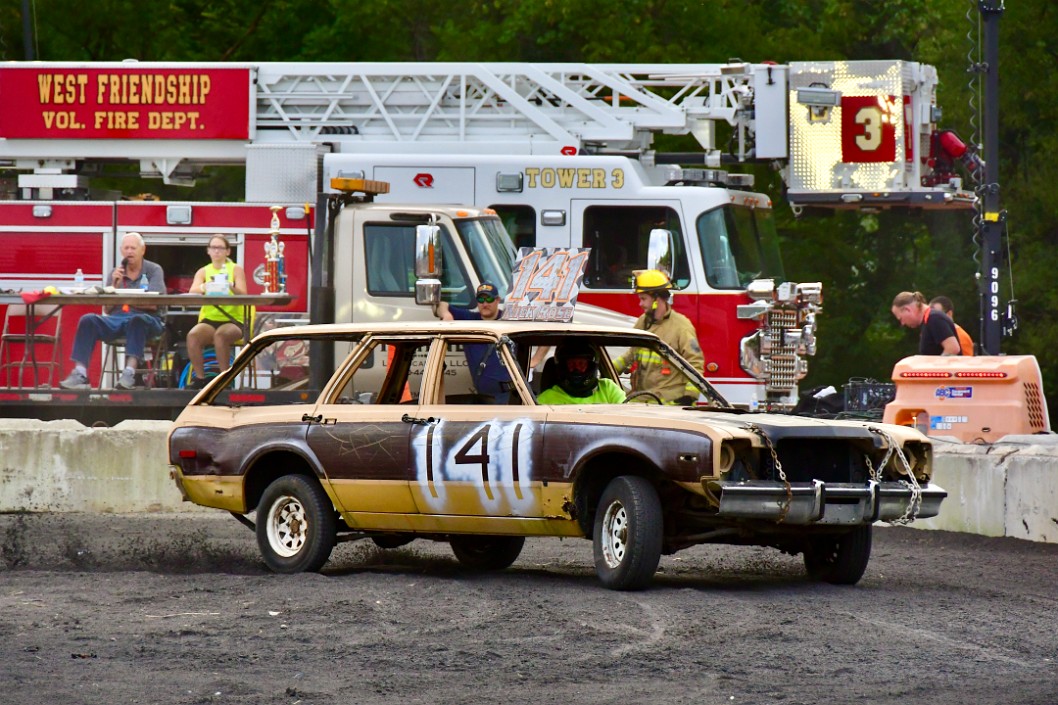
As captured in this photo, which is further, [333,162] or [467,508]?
[333,162]

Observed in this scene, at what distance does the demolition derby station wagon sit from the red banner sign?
7250mm

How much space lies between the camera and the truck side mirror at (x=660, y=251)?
15984 millimetres

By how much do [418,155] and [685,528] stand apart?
27.2 ft

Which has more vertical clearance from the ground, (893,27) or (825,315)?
(893,27)

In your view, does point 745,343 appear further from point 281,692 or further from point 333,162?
point 281,692

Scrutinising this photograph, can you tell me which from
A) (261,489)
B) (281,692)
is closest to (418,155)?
(261,489)

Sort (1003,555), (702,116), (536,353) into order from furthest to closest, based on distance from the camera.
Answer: (702,116), (1003,555), (536,353)

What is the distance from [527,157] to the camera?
57.7 feet

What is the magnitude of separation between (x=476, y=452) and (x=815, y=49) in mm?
20390

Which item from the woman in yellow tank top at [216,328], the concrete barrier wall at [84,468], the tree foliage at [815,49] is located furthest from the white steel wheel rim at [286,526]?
the tree foliage at [815,49]

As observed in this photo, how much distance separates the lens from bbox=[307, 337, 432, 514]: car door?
10648 mm

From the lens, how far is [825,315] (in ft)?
102

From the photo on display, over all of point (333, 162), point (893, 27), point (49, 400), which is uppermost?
point (893, 27)

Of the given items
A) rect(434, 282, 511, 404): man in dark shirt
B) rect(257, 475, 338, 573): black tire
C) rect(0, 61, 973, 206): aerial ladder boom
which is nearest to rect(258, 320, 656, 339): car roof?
rect(434, 282, 511, 404): man in dark shirt
